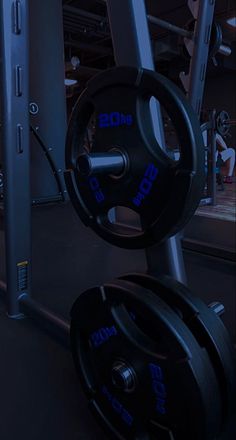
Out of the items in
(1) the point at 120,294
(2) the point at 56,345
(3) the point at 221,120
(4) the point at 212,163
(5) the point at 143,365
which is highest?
(3) the point at 221,120

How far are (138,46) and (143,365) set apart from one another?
631mm

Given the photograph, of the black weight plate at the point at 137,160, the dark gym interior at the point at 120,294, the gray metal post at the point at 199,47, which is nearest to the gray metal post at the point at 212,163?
the gray metal post at the point at 199,47

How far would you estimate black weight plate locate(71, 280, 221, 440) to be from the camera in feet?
1.83

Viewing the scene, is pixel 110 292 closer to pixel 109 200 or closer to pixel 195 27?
pixel 109 200

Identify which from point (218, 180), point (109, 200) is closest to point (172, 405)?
point (109, 200)

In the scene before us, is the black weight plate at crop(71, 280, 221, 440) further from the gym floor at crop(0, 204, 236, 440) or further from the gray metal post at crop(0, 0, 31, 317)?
the gray metal post at crop(0, 0, 31, 317)

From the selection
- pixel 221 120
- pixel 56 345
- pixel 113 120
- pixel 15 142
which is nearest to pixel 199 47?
pixel 15 142

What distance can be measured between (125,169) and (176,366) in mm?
340

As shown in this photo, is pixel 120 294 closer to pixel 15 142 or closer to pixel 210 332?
pixel 210 332

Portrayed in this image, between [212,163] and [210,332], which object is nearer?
[210,332]

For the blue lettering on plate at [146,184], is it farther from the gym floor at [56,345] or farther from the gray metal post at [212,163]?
the gray metal post at [212,163]

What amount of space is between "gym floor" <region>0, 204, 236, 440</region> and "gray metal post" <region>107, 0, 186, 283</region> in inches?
14.5

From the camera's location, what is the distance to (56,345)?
1.07m

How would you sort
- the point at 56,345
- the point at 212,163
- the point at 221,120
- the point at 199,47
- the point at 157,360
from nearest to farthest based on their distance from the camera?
the point at 157,360 < the point at 56,345 < the point at 199,47 < the point at 221,120 < the point at 212,163
